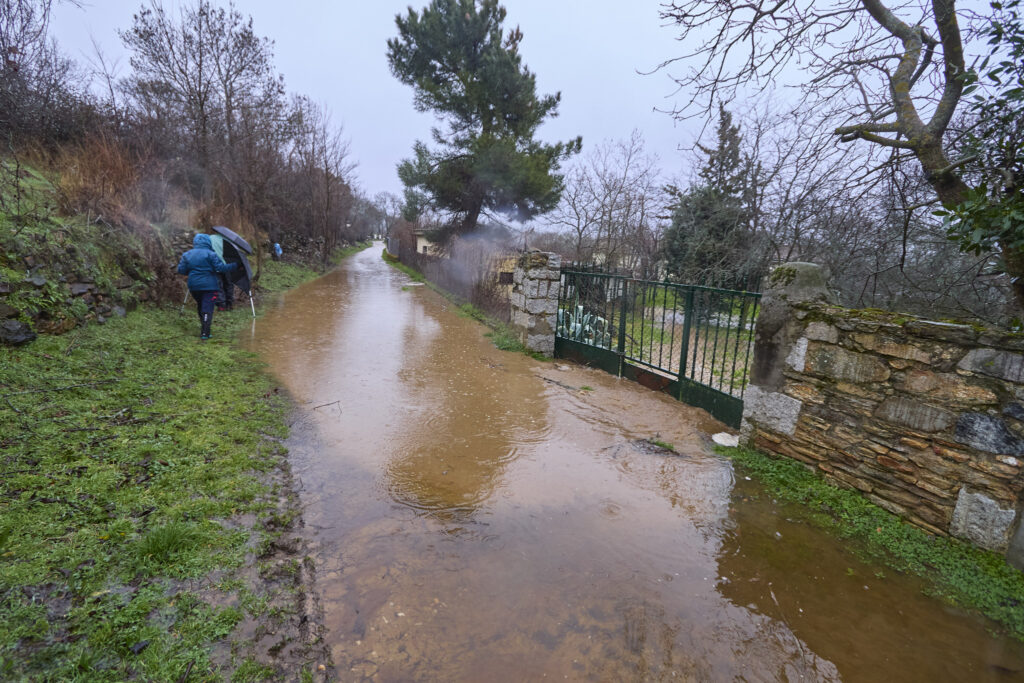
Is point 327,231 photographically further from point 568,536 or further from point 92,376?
point 568,536

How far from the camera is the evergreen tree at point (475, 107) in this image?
1645cm

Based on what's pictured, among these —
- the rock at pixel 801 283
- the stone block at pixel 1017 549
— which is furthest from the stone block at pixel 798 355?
the stone block at pixel 1017 549

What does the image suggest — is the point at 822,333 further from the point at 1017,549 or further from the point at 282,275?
the point at 282,275

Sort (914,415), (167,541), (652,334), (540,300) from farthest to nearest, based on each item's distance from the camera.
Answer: (540,300)
(652,334)
(914,415)
(167,541)

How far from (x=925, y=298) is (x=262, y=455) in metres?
7.44

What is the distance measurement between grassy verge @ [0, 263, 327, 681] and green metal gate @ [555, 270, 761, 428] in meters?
4.34

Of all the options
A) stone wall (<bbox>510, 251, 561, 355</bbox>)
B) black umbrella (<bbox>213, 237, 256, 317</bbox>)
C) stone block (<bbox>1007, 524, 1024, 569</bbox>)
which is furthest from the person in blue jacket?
stone block (<bbox>1007, 524, 1024, 569</bbox>)

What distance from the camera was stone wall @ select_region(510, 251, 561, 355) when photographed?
27.6 ft

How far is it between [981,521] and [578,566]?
278 cm

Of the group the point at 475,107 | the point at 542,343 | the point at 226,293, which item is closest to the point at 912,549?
the point at 542,343

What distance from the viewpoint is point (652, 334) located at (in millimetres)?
6273

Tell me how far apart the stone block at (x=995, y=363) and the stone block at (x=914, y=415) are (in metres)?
0.35

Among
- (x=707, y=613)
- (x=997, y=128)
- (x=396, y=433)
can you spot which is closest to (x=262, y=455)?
(x=396, y=433)

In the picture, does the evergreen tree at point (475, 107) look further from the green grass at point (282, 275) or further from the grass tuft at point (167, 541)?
the grass tuft at point (167, 541)
